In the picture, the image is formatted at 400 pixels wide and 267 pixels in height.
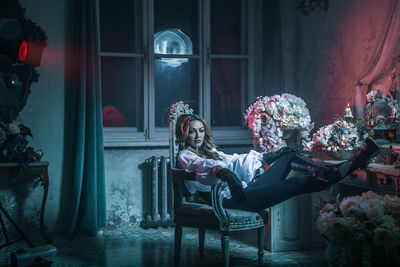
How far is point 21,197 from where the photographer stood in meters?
3.96

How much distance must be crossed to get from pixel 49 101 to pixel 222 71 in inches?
69.5

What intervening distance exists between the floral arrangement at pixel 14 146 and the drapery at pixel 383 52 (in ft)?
8.59

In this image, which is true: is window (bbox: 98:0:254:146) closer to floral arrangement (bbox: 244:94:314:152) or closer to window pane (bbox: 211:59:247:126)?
window pane (bbox: 211:59:247:126)

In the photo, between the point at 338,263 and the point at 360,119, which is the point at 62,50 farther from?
the point at 338,263

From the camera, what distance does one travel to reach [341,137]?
3.04 m

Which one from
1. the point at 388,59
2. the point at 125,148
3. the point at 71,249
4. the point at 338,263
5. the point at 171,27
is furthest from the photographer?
the point at 171,27

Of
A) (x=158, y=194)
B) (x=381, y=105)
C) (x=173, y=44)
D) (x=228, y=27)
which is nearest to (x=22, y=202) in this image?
(x=158, y=194)

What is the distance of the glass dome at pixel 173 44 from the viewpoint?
4512mm

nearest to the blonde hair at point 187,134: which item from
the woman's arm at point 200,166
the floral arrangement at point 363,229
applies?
the woman's arm at point 200,166

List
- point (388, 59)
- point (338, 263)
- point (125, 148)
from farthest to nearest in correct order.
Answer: point (125, 148) → point (388, 59) → point (338, 263)

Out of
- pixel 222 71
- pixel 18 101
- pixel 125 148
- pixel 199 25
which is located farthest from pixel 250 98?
pixel 18 101

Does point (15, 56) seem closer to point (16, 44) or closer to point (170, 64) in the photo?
point (16, 44)

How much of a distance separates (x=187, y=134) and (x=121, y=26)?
1.87 meters

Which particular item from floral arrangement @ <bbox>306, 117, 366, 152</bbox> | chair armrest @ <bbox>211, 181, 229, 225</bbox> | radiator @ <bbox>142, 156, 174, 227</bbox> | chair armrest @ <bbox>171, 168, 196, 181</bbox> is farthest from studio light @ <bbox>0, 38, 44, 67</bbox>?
floral arrangement @ <bbox>306, 117, 366, 152</bbox>
